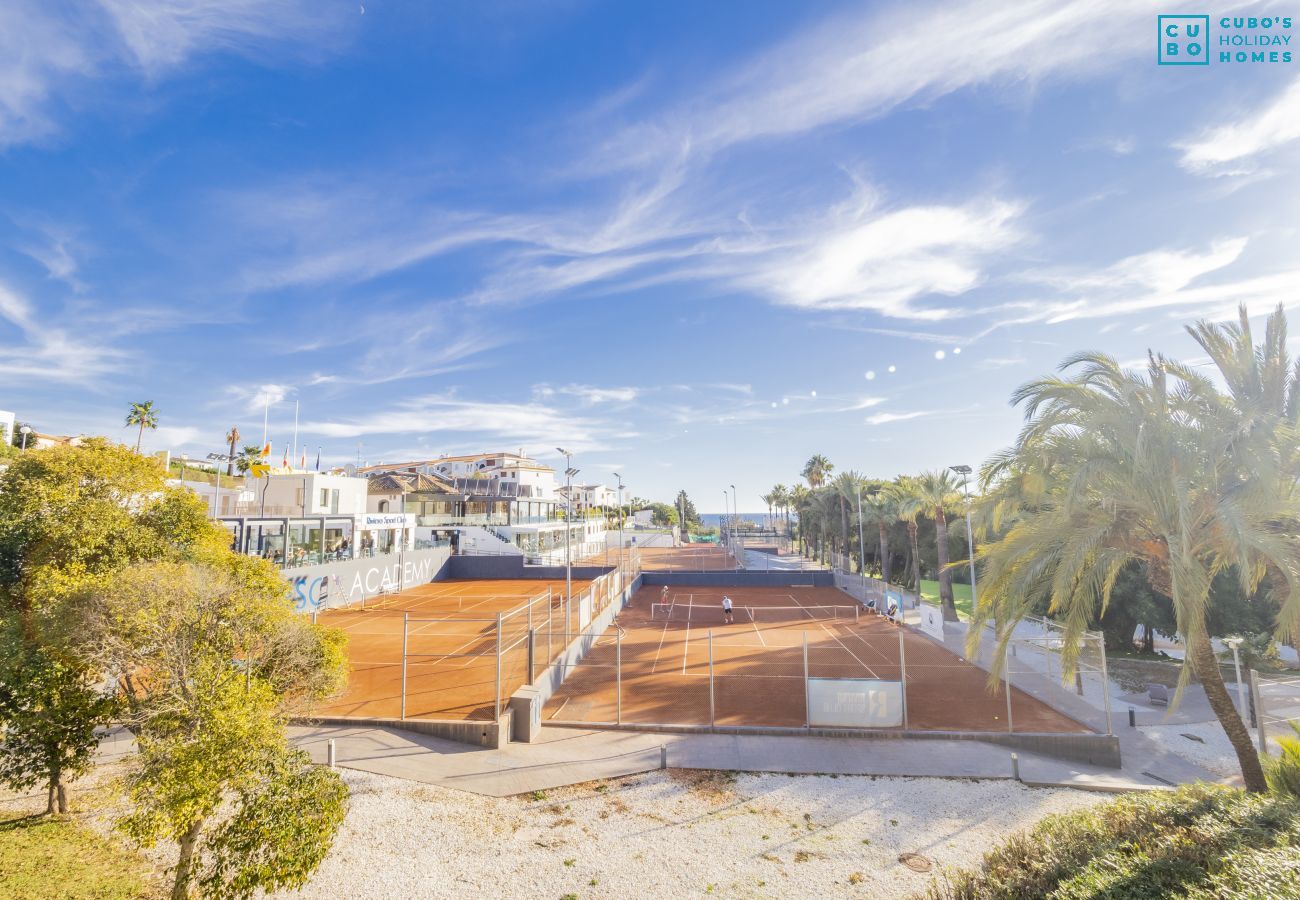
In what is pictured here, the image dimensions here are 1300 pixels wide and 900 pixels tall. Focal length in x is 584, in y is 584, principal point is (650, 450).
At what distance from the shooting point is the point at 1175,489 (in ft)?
34.9

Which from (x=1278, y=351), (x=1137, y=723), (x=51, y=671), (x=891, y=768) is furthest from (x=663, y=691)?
(x=1278, y=351)

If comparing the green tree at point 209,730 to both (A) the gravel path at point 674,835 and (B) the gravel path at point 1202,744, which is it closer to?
(A) the gravel path at point 674,835

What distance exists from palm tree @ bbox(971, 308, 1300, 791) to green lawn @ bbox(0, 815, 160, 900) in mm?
15954

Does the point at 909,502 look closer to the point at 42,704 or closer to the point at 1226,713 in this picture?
the point at 1226,713

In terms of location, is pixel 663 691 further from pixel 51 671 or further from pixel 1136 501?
pixel 51 671

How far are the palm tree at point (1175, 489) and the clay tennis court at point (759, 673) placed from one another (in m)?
5.84

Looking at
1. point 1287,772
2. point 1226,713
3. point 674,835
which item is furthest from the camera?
point 1226,713

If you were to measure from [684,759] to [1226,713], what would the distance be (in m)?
10.9

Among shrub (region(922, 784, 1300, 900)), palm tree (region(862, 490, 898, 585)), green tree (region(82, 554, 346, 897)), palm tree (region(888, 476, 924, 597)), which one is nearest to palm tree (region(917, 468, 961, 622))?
palm tree (region(888, 476, 924, 597))

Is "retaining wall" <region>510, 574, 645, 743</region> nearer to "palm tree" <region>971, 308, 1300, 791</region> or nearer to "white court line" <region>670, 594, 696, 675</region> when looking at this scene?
"white court line" <region>670, 594, 696, 675</region>

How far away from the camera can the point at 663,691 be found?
20125 millimetres

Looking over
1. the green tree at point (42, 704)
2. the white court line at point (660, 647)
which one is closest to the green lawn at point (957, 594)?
the white court line at point (660, 647)

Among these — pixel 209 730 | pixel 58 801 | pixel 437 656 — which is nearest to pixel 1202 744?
pixel 209 730

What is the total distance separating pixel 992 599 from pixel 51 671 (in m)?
16.3
